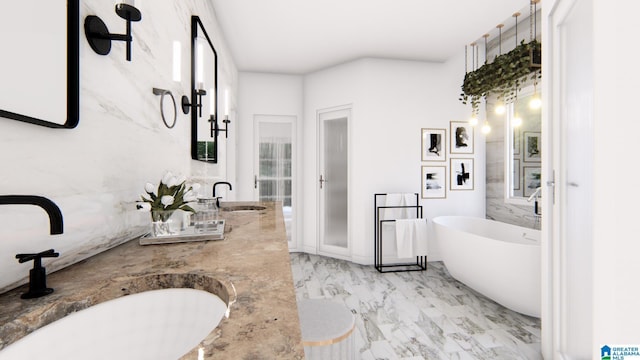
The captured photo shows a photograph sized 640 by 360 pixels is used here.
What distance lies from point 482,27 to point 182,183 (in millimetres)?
3282

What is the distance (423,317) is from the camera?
234 centimetres

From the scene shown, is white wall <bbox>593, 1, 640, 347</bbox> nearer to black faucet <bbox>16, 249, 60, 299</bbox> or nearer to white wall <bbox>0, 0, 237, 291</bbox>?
black faucet <bbox>16, 249, 60, 299</bbox>

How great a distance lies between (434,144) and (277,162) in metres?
2.25

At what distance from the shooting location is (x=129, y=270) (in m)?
0.70

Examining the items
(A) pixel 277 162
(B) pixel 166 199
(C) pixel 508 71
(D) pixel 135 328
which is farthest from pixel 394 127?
(D) pixel 135 328

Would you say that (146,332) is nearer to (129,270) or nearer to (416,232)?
(129,270)

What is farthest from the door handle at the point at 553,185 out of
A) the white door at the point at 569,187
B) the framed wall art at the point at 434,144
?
the framed wall art at the point at 434,144

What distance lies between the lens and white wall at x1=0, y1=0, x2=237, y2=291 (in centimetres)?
63

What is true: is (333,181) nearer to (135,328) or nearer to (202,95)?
(202,95)

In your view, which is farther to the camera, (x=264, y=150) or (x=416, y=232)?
(x=264, y=150)

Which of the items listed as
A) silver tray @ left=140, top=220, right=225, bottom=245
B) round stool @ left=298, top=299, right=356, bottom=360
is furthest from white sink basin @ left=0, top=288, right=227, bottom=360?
round stool @ left=298, top=299, right=356, bottom=360

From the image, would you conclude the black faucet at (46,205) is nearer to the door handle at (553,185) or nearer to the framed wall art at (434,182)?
the door handle at (553,185)

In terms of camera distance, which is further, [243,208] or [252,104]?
[252,104]

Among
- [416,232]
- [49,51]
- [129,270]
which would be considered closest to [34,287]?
[129,270]
